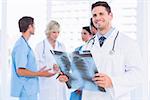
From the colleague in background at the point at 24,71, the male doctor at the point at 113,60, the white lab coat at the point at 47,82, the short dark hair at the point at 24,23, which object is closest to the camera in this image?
the male doctor at the point at 113,60

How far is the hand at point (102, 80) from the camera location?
1.58 m

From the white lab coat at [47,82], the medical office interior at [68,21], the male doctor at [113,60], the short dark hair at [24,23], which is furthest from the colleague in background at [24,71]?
the medical office interior at [68,21]

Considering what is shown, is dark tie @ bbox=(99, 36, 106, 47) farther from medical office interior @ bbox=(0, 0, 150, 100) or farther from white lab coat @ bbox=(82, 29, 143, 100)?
medical office interior @ bbox=(0, 0, 150, 100)

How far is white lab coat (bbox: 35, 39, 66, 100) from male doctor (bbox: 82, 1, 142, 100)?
41.9 inches

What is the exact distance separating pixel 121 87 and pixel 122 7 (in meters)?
1.95

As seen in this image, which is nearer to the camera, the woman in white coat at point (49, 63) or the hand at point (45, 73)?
the hand at point (45, 73)

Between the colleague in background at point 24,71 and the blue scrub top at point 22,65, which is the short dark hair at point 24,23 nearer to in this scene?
the colleague in background at point 24,71

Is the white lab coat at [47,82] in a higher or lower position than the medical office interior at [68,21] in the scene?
lower

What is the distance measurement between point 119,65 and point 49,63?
1.26 m

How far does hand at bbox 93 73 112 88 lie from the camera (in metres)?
1.58

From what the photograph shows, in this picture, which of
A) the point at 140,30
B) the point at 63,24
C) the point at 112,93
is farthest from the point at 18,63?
the point at 140,30

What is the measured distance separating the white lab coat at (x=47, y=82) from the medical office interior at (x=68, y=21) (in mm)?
701

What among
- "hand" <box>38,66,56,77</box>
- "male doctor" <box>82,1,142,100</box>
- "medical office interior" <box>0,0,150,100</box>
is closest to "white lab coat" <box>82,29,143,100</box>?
"male doctor" <box>82,1,142,100</box>

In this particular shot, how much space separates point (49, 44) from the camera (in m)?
2.97
